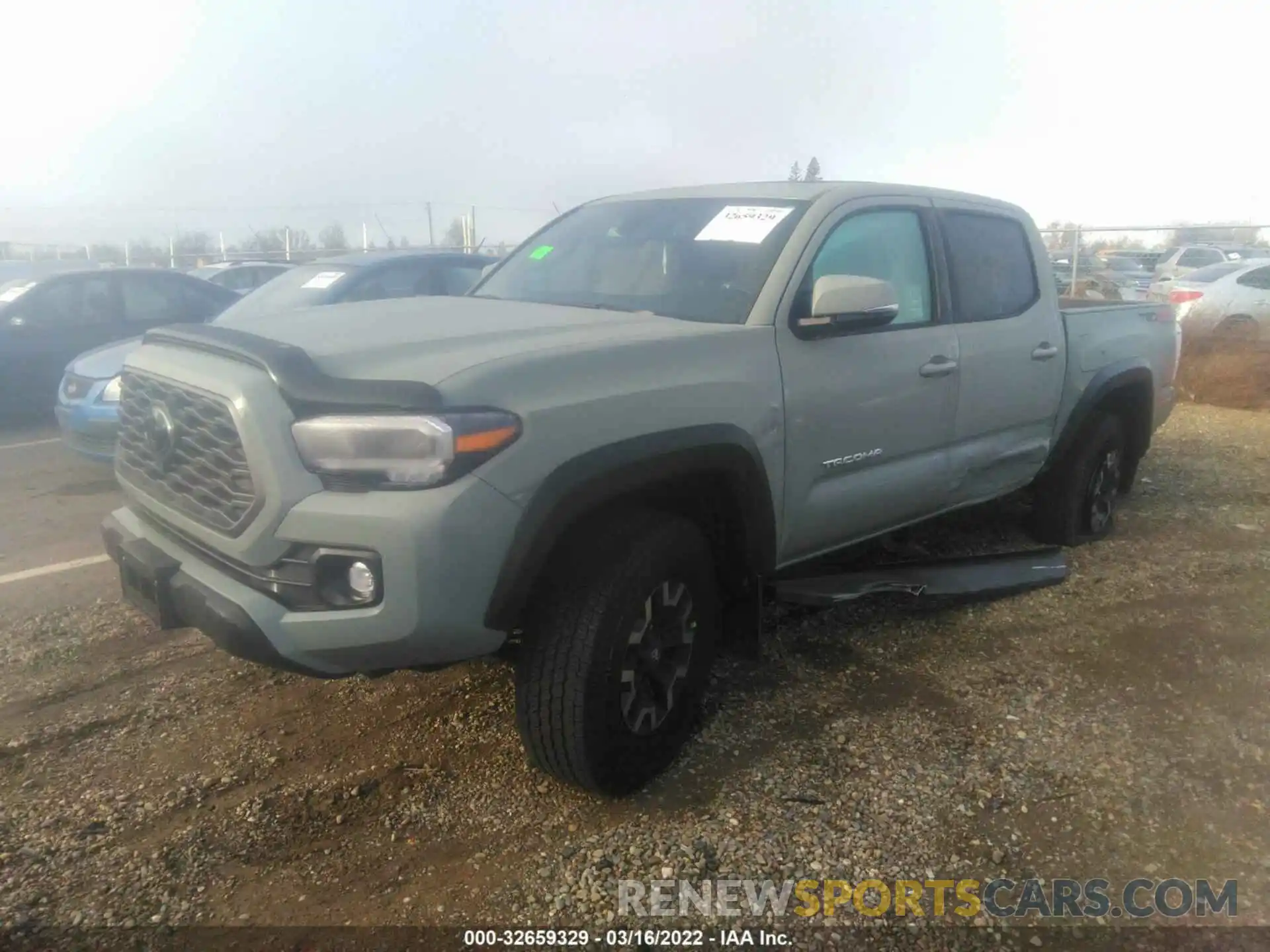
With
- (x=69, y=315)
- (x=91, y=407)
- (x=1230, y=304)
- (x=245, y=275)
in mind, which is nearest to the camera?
(x=91, y=407)

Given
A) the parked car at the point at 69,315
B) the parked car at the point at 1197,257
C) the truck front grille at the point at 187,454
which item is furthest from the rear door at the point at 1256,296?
the truck front grille at the point at 187,454

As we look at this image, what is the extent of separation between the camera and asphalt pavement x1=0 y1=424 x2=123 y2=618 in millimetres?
4363

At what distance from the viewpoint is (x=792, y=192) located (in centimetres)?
364

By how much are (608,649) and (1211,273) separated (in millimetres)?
13581

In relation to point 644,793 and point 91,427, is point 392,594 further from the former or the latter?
point 91,427

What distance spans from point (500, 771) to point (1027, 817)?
1.56 meters

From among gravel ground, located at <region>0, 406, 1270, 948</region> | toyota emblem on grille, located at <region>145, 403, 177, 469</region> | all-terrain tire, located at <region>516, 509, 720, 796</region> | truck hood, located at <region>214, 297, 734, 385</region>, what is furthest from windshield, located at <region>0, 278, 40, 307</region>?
all-terrain tire, located at <region>516, 509, 720, 796</region>

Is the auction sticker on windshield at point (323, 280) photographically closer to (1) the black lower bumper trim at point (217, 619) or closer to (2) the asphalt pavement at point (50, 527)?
(2) the asphalt pavement at point (50, 527)

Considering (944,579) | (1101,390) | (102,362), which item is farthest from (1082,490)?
(102,362)

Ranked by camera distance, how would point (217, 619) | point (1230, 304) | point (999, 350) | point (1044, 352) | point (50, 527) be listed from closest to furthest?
point (217, 619) → point (999, 350) → point (1044, 352) → point (50, 527) → point (1230, 304)

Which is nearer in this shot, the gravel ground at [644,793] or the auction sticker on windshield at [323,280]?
the gravel ground at [644,793]

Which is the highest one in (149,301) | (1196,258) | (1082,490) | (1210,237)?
(1210,237)

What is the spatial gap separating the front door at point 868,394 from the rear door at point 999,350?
14 cm

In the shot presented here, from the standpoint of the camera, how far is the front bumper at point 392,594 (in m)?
2.26
